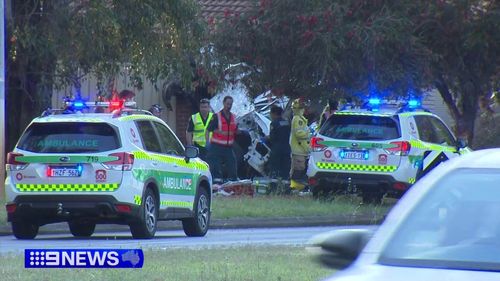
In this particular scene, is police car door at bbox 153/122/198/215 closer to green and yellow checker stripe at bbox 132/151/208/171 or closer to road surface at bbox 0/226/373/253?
green and yellow checker stripe at bbox 132/151/208/171

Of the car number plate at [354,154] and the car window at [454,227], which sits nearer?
the car window at [454,227]

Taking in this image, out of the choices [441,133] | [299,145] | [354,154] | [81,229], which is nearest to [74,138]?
[81,229]

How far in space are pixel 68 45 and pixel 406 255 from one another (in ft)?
51.4

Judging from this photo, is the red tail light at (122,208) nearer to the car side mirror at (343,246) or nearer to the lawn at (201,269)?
the lawn at (201,269)

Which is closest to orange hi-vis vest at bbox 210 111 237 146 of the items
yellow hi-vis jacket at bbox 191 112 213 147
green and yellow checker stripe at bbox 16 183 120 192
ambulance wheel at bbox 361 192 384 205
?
yellow hi-vis jacket at bbox 191 112 213 147

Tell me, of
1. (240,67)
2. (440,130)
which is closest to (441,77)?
(440,130)

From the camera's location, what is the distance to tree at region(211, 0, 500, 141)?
22.7 metres

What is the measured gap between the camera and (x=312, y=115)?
93.6 ft

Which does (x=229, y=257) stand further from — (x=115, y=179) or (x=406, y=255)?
(x=406, y=255)

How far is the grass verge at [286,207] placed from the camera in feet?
66.2

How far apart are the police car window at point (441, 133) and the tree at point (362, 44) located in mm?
1041

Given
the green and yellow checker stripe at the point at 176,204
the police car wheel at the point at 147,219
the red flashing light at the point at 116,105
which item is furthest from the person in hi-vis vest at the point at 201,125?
the police car wheel at the point at 147,219

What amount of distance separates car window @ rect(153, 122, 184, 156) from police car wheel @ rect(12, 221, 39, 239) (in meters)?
2.04

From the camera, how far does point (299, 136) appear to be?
80.0ft
